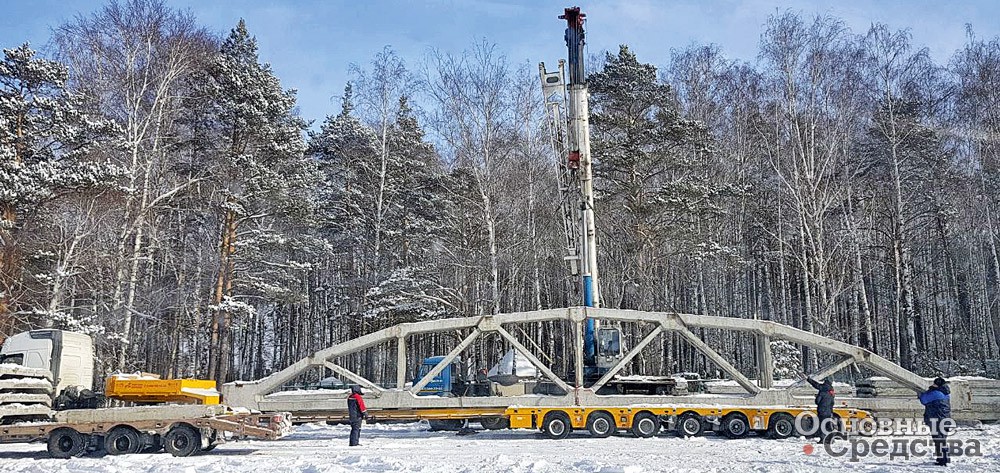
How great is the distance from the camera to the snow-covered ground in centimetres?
966

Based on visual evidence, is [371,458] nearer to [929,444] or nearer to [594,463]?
[594,463]

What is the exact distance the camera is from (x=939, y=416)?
405 inches

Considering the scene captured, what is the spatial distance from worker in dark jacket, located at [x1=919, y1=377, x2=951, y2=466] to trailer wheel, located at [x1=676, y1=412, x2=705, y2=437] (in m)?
4.84

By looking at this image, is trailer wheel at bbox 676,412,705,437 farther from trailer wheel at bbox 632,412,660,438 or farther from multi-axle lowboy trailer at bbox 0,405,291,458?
multi-axle lowboy trailer at bbox 0,405,291,458

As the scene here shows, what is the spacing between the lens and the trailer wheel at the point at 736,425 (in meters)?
14.6

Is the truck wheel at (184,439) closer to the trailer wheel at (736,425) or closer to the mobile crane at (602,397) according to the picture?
the mobile crane at (602,397)

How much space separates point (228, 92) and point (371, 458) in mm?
17520

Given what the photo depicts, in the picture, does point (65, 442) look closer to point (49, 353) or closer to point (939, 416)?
point (49, 353)

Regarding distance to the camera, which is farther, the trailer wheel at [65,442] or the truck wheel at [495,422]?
the truck wheel at [495,422]

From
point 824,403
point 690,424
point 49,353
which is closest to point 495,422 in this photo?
point 690,424

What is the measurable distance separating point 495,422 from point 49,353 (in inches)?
372

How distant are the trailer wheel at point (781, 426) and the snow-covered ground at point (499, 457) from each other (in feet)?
1.74

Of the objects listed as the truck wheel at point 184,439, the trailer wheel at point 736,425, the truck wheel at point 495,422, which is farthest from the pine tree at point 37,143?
the trailer wheel at point 736,425

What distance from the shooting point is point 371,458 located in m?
11.1
